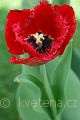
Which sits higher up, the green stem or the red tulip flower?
the red tulip flower

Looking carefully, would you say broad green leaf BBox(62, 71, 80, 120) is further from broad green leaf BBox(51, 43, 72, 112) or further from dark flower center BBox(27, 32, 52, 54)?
dark flower center BBox(27, 32, 52, 54)

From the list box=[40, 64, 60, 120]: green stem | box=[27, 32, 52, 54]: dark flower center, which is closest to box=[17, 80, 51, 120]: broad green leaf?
box=[40, 64, 60, 120]: green stem

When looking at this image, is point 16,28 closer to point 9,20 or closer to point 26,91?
point 9,20

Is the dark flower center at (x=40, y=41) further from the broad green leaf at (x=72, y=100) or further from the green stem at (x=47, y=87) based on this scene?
the broad green leaf at (x=72, y=100)

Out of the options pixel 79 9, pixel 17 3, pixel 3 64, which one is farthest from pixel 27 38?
pixel 17 3

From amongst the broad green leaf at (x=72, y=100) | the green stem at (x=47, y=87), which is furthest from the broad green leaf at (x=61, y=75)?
the broad green leaf at (x=72, y=100)

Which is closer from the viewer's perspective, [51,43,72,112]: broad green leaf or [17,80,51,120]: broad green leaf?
[51,43,72,112]: broad green leaf

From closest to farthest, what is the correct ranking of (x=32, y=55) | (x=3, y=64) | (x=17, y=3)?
(x=32, y=55)
(x=3, y=64)
(x=17, y=3)
